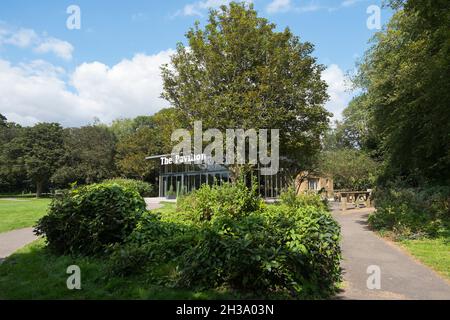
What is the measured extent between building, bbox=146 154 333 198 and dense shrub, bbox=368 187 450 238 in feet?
47.4

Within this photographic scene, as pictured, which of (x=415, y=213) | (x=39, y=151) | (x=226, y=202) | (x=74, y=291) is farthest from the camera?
(x=39, y=151)

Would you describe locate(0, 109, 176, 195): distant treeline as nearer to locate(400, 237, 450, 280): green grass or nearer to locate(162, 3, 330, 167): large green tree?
locate(162, 3, 330, 167): large green tree

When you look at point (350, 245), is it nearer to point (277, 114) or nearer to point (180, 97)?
A: point (277, 114)

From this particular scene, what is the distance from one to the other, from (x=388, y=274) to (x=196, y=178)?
1182 inches

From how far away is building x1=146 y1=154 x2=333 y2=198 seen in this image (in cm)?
3117

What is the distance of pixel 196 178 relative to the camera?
36062mm

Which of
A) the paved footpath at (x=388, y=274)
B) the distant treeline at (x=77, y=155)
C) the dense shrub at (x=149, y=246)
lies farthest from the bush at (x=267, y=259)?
the distant treeline at (x=77, y=155)

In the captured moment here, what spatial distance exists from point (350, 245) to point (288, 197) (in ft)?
9.66

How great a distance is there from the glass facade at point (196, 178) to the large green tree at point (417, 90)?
11887 mm

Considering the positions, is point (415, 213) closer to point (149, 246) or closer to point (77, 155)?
point (149, 246)

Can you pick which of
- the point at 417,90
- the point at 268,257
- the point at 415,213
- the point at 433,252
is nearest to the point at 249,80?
the point at 417,90

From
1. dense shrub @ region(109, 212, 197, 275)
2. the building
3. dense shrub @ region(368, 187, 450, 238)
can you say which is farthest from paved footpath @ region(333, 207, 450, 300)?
the building

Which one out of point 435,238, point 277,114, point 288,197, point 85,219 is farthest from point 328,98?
point 85,219
